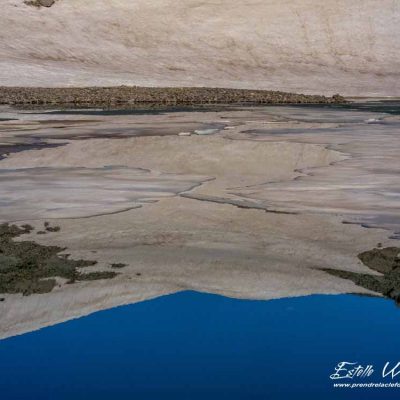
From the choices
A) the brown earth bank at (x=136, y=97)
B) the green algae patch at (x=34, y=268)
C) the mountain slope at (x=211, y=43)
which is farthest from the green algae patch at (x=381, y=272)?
the mountain slope at (x=211, y=43)

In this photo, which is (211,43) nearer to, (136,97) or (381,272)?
(136,97)

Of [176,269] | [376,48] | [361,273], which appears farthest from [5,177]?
[376,48]

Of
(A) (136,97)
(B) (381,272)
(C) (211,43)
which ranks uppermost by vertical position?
(C) (211,43)

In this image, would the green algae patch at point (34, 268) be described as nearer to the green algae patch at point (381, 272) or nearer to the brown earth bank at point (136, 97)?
the green algae patch at point (381, 272)

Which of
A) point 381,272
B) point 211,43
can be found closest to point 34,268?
point 381,272

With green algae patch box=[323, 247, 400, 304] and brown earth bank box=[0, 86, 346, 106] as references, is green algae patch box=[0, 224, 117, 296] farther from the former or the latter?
brown earth bank box=[0, 86, 346, 106]

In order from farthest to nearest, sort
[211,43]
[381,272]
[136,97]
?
[211,43]
[136,97]
[381,272]

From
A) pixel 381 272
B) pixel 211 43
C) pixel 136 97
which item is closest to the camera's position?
pixel 381 272

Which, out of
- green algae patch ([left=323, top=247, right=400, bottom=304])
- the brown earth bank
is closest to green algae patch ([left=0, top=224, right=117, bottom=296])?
green algae patch ([left=323, top=247, right=400, bottom=304])
